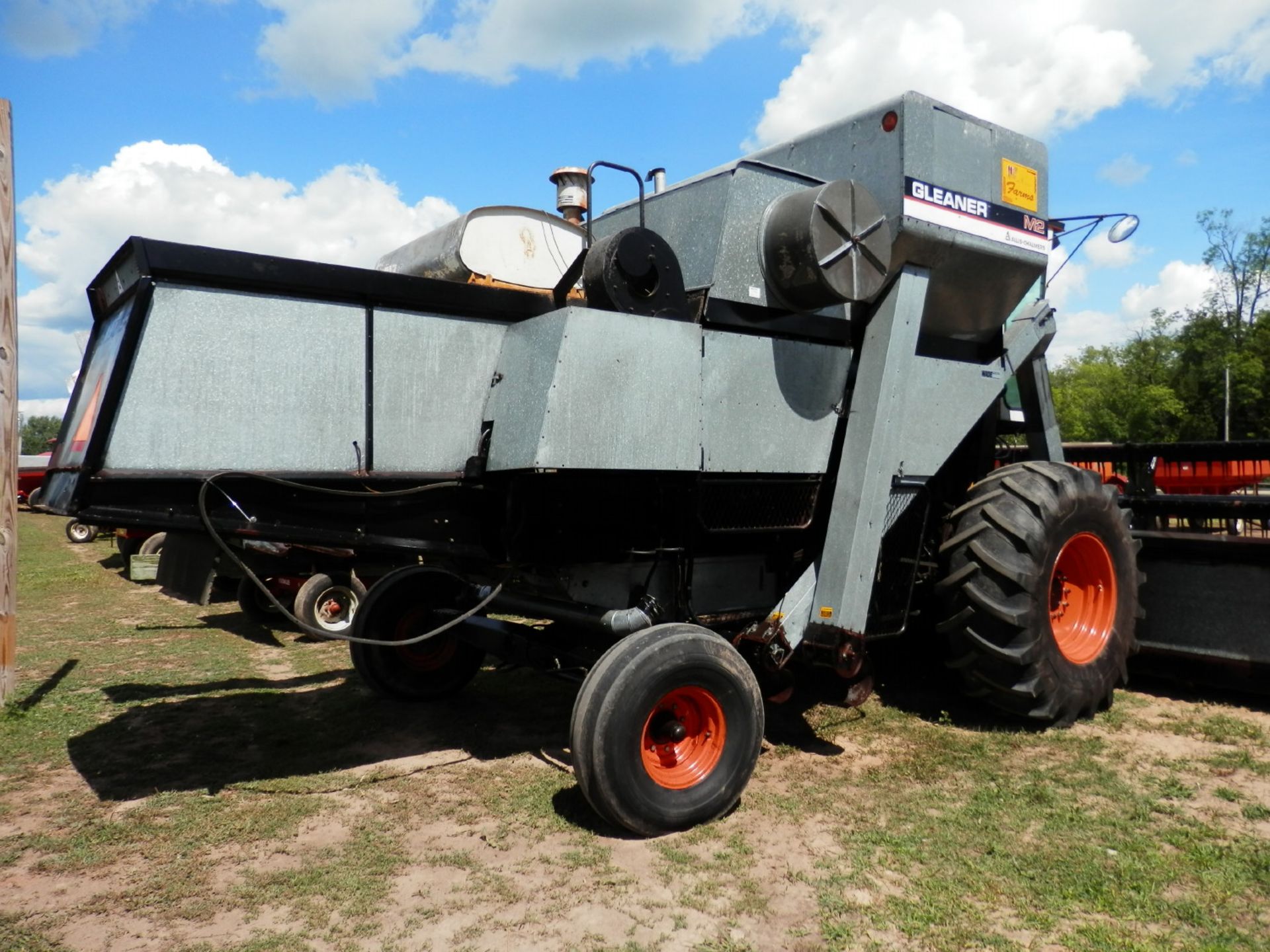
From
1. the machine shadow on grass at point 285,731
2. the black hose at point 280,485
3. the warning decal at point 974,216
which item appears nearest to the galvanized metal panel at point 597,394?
the black hose at point 280,485

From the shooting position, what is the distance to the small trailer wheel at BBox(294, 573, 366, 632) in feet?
29.4

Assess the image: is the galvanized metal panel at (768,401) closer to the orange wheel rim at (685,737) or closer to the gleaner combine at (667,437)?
the gleaner combine at (667,437)

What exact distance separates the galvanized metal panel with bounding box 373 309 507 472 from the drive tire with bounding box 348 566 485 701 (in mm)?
1716

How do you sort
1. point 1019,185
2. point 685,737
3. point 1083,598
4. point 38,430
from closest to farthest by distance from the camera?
point 685,737
point 1019,185
point 1083,598
point 38,430

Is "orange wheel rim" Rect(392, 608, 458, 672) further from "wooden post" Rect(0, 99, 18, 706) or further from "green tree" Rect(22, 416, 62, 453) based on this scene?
"green tree" Rect(22, 416, 62, 453)

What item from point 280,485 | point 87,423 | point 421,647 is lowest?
point 421,647

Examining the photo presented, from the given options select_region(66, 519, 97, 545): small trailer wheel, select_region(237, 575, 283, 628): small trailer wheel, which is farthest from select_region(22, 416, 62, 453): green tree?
select_region(237, 575, 283, 628): small trailer wheel

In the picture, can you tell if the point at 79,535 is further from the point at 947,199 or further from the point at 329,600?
the point at 947,199

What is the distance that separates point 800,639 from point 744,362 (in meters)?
1.40

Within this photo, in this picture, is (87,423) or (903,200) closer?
(87,423)

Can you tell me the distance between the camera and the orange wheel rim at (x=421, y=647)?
6.07 m

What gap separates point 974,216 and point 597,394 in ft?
8.15

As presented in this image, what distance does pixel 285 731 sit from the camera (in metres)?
5.64

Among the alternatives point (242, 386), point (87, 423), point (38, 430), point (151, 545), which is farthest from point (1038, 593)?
point (38, 430)
